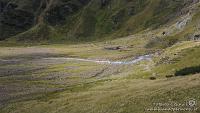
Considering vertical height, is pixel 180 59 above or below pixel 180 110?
above

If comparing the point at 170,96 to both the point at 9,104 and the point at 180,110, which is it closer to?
the point at 180,110

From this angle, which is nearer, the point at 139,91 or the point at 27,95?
the point at 139,91

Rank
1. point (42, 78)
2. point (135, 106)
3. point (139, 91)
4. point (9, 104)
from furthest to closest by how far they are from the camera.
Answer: point (42, 78) → point (9, 104) → point (139, 91) → point (135, 106)

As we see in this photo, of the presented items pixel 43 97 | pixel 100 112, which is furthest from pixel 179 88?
pixel 43 97

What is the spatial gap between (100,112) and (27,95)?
3705cm

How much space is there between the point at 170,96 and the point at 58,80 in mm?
69490

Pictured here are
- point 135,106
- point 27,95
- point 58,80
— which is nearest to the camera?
point 135,106

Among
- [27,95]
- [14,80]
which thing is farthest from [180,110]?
[14,80]

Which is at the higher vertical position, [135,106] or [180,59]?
[180,59]

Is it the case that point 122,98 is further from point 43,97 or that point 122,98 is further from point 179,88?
point 43,97

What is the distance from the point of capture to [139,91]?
63.2 meters

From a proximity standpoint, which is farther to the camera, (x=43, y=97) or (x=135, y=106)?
(x=43, y=97)

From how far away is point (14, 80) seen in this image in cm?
12262

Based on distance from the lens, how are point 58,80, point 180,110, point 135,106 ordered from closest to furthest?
point 180,110
point 135,106
point 58,80
